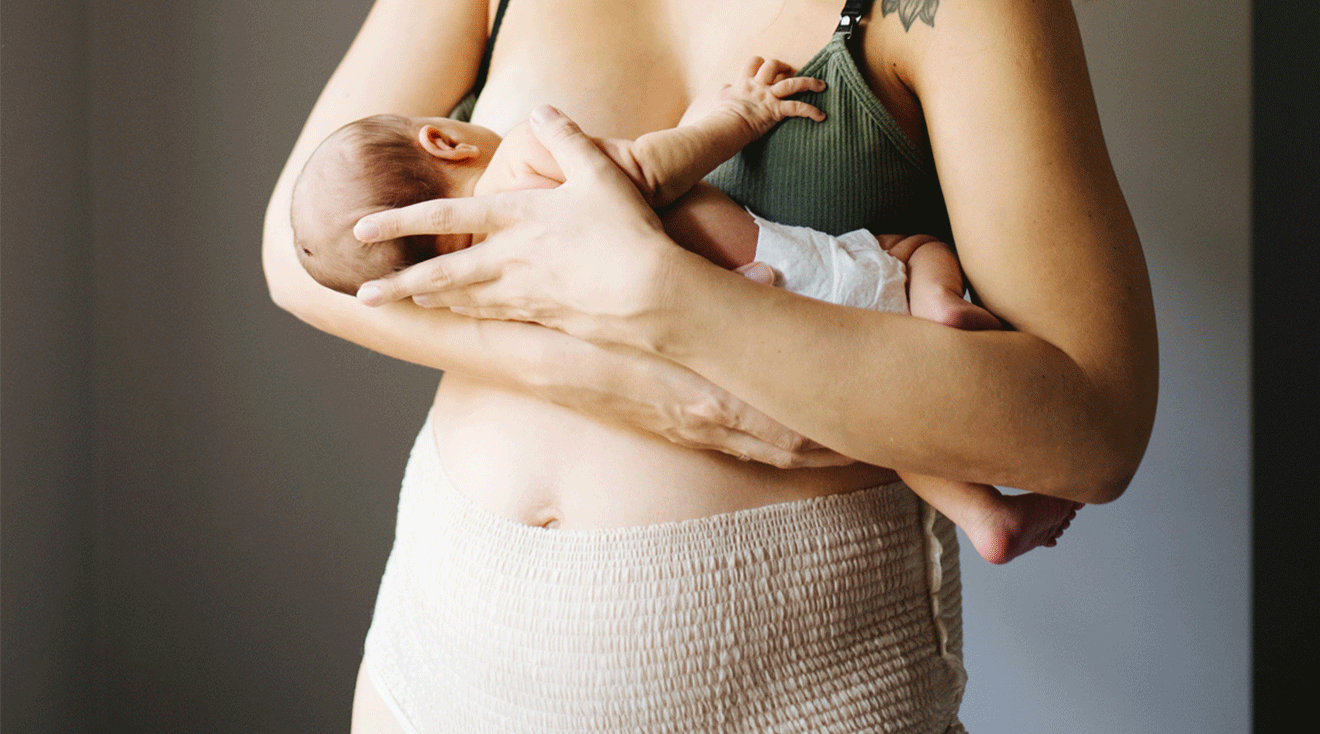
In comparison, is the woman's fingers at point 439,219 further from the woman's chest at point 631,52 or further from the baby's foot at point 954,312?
the baby's foot at point 954,312

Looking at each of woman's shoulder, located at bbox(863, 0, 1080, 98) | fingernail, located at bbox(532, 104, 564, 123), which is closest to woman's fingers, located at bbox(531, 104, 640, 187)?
fingernail, located at bbox(532, 104, 564, 123)

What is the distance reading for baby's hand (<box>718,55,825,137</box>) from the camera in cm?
90

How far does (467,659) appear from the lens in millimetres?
923

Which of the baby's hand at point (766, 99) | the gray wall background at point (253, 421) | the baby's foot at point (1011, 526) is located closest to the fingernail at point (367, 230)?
the baby's hand at point (766, 99)

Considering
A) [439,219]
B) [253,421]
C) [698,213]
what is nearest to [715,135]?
[698,213]

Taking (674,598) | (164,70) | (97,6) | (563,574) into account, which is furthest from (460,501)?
(97,6)

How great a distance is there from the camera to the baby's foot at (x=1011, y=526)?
2.83 feet

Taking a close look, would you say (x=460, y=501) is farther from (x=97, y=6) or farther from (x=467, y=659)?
(x=97, y=6)

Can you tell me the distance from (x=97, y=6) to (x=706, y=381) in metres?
1.71

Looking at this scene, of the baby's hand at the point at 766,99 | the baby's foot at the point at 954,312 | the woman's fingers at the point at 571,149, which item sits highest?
the baby's hand at the point at 766,99

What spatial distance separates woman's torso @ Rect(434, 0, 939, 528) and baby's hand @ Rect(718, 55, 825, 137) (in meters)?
0.06

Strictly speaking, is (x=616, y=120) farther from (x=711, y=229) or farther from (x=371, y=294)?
(x=371, y=294)

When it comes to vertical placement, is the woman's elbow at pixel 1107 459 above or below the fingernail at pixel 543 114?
below

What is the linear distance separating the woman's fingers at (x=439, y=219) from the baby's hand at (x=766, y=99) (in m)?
0.27
